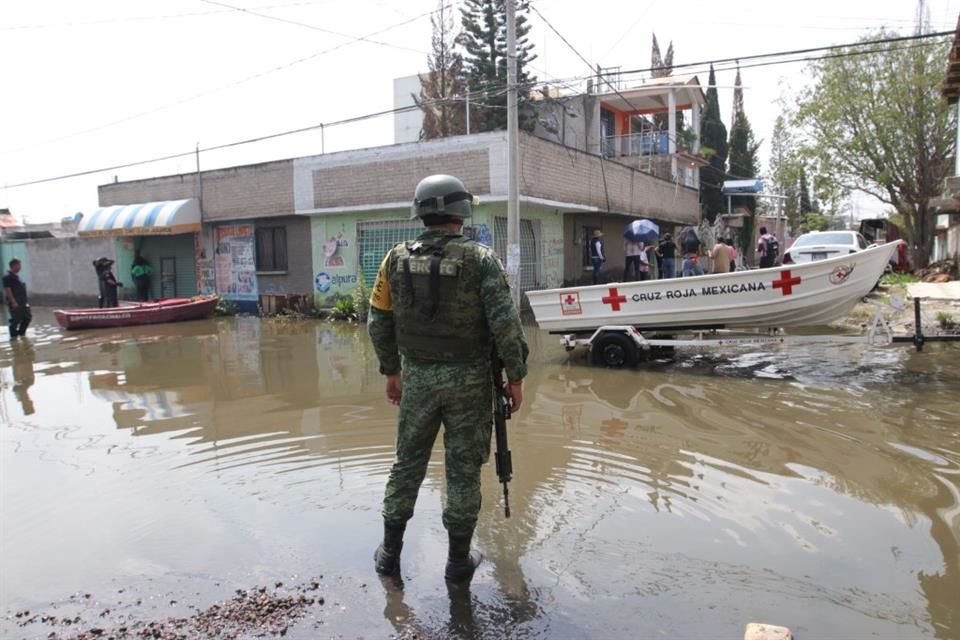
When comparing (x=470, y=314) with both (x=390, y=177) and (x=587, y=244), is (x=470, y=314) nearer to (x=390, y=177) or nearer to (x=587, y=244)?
(x=390, y=177)

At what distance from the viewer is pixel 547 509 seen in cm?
432

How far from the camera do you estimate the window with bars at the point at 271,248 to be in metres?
18.8

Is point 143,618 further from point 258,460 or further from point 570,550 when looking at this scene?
point 258,460

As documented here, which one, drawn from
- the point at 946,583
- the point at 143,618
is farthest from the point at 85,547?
the point at 946,583

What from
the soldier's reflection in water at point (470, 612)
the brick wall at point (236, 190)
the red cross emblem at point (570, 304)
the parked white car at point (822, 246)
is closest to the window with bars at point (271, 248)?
the brick wall at point (236, 190)

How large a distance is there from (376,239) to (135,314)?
5756 mm

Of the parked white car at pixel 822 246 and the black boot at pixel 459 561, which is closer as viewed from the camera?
the black boot at pixel 459 561

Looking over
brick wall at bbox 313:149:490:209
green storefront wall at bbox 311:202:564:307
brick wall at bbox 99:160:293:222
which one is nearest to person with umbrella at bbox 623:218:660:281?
green storefront wall at bbox 311:202:564:307

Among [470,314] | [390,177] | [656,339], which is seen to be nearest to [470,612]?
[470,314]

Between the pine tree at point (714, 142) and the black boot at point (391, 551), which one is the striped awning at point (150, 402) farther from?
the pine tree at point (714, 142)

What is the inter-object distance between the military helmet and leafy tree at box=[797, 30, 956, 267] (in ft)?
73.3

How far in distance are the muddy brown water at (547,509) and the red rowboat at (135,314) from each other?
7.67 m

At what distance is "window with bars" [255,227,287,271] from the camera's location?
61.7ft

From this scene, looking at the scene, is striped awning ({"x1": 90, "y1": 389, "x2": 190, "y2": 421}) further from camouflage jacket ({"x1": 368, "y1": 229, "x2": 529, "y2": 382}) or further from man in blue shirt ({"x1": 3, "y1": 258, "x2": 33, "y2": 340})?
man in blue shirt ({"x1": 3, "y1": 258, "x2": 33, "y2": 340})
